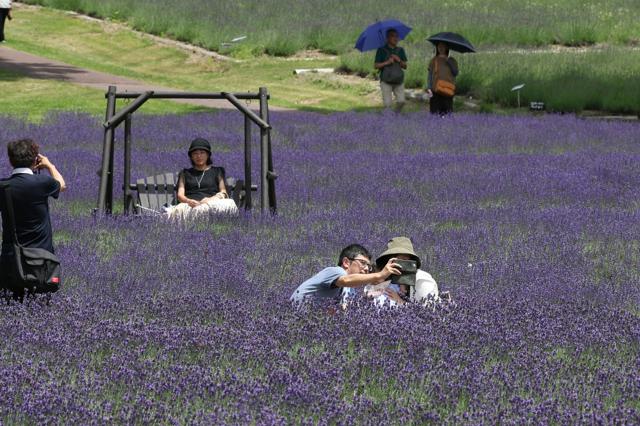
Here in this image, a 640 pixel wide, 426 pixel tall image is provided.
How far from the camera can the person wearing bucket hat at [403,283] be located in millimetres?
7051

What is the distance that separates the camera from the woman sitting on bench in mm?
10844

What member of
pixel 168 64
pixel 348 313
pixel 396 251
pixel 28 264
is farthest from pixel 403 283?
pixel 168 64

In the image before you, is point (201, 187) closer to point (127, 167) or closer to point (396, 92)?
point (127, 167)

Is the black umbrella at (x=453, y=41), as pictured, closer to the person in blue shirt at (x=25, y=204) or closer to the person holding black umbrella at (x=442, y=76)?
the person holding black umbrella at (x=442, y=76)

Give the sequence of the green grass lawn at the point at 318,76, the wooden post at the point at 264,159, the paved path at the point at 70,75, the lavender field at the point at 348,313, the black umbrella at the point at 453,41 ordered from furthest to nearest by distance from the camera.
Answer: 1. the paved path at the point at 70,75
2. the green grass lawn at the point at 318,76
3. the black umbrella at the point at 453,41
4. the wooden post at the point at 264,159
5. the lavender field at the point at 348,313

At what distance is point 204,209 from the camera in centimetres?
1070

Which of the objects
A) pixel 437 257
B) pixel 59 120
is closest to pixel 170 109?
pixel 59 120

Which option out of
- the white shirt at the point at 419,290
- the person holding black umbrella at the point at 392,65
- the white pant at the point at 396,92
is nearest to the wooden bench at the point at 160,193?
the white shirt at the point at 419,290

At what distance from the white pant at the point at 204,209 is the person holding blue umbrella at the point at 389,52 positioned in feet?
31.5

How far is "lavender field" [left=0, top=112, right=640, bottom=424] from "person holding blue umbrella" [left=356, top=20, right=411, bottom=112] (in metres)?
5.94

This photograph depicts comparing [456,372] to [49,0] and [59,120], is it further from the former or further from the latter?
[49,0]

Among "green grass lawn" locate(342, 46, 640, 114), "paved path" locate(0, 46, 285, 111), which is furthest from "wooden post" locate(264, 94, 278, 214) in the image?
"green grass lawn" locate(342, 46, 640, 114)

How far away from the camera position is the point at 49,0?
38.7 meters

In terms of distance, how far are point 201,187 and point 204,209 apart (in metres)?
0.41
